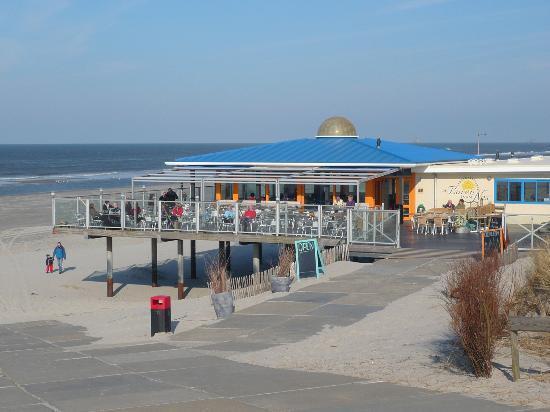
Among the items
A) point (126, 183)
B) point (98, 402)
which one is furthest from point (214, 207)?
point (126, 183)

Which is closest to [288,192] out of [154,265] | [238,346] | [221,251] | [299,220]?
[221,251]

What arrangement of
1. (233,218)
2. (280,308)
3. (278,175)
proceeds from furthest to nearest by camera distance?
(278,175) < (233,218) < (280,308)

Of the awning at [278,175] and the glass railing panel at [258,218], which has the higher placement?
the awning at [278,175]

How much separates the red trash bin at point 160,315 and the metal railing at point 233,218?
8604mm

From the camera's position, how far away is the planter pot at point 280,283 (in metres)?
21.1

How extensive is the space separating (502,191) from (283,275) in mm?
12366

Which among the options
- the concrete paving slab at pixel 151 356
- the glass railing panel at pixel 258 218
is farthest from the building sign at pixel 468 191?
the concrete paving slab at pixel 151 356

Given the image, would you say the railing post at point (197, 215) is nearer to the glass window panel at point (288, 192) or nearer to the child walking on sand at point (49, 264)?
the glass window panel at point (288, 192)

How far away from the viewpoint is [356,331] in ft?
54.0

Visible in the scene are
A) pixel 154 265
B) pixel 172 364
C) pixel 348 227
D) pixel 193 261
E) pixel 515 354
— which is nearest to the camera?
pixel 515 354

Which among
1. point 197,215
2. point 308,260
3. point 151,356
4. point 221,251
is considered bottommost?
point 151,356

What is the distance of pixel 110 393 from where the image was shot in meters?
12.5

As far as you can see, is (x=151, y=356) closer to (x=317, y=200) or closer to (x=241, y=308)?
(x=241, y=308)

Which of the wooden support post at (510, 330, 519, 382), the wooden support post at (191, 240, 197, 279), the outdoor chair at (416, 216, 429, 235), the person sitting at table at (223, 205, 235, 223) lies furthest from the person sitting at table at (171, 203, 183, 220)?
the wooden support post at (510, 330, 519, 382)
